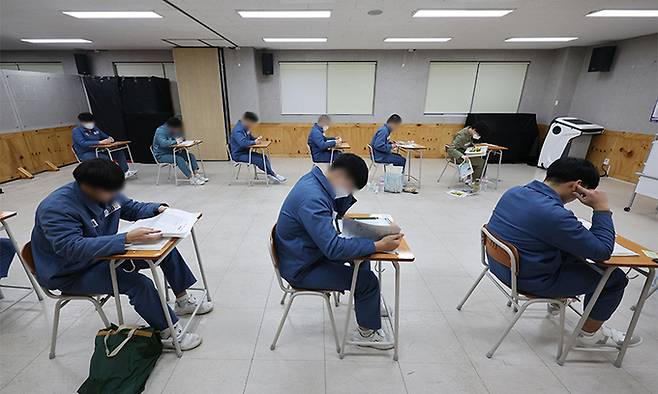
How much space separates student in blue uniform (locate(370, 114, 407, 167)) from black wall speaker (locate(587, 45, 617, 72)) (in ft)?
15.0

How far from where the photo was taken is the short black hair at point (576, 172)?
1.51 m

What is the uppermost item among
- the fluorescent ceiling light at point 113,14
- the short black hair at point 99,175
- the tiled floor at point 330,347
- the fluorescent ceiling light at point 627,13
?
the fluorescent ceiling light at point 627,13

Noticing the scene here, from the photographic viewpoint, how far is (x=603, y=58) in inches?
231

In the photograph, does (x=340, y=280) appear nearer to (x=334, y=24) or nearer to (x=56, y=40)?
(x=334, y=24)

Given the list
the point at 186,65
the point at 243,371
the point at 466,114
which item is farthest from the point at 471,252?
the point at 186,65

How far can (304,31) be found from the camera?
16.6 ft

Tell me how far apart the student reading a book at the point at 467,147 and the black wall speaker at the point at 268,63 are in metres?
4.49

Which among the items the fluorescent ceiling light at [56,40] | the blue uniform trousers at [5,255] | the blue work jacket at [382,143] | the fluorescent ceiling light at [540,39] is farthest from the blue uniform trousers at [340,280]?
the fluorescent ceiling light at [56,40]

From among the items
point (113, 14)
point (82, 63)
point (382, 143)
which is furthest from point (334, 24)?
point (82, 63)

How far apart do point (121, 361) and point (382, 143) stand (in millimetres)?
4204

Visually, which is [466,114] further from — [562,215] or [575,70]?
[562,215]

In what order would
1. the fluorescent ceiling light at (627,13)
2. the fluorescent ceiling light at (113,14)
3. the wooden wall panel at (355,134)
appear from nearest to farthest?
the fluorescent ceiling light at (627,13), the fluorescent ceiling light at (113,14), the wooden wall panel at (355,134)

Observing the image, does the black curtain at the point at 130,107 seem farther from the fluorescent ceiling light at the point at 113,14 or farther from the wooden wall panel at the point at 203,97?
the fluorescent ceiling light at the point at 113,14

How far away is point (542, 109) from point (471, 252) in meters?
6.32
